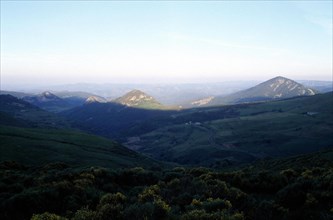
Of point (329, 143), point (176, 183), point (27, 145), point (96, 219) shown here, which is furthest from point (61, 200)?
point (329, 143)

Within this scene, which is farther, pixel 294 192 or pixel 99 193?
pixel 99 193

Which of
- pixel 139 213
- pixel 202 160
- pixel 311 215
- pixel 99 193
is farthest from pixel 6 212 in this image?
pixel 202 160

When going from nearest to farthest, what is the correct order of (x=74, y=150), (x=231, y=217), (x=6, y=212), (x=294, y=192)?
(x=231, y=217) → (x=6, y=212) → (x=294, y=192) → (x=74, y=150)

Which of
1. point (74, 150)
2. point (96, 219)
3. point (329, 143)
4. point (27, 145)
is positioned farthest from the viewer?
point (329, 143)

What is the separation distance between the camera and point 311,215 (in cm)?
1703

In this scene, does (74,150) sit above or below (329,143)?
above

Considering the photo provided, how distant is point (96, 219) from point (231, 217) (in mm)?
6150

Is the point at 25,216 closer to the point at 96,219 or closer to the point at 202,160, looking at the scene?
the point at 96,219

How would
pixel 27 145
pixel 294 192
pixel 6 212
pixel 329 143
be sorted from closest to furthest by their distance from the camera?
1. pixel 6 212
2. pixel 294 192
3. pixel 27 145
4. pixel 329 143

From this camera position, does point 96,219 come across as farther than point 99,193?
No

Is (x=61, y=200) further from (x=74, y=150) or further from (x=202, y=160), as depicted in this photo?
(x=202, y=160)

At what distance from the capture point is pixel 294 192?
70.3 feet

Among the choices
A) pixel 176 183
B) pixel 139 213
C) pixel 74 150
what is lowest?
pixel 74 150

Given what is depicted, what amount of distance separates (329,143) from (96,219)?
195 meters
